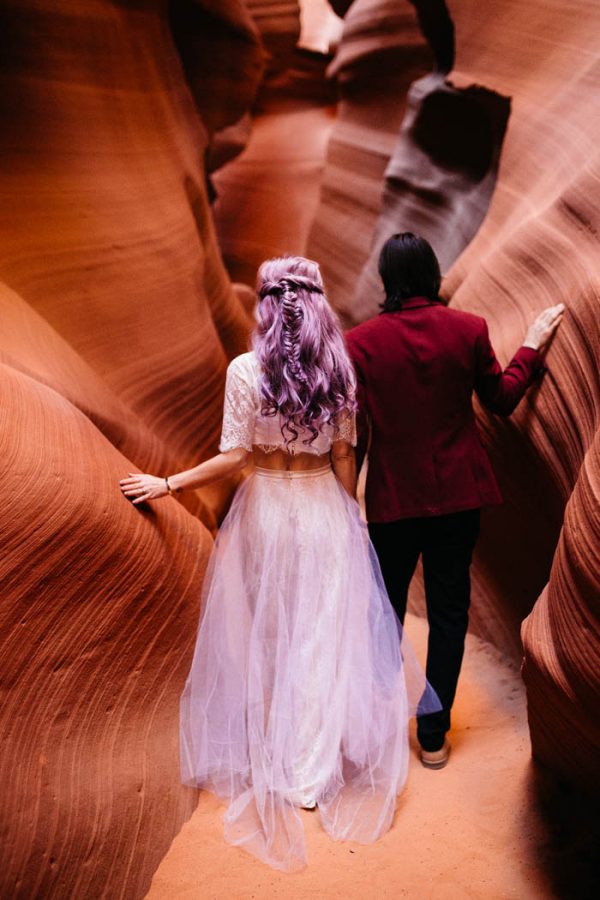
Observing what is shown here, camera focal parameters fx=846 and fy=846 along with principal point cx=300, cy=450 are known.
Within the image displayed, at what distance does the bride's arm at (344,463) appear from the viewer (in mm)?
3078

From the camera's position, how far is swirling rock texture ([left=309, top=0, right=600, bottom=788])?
2447 mm

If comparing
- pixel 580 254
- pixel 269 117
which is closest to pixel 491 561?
pixel 580 254

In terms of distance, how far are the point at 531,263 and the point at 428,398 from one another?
91cm

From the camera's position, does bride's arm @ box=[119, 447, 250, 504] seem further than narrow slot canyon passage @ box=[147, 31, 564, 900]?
Yes

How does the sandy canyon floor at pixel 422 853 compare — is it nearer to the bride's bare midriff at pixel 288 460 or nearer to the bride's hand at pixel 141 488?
the bride's hand at pixel 141 488

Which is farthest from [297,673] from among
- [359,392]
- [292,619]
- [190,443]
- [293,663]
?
[190,443]

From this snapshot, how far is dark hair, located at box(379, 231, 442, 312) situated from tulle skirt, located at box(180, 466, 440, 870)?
71cm

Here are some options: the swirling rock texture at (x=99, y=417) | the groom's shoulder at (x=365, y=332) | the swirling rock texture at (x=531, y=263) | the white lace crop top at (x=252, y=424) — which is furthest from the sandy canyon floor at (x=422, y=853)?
the groom's shoulder at (x=365, y=332)

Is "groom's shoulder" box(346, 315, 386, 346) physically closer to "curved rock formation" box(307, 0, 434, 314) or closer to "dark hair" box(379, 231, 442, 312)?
"dark hair" box(379, 231, 442, 312)

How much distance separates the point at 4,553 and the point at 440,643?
65.7 inches

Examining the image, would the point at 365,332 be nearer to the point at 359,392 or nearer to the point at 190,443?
the point at 359,392

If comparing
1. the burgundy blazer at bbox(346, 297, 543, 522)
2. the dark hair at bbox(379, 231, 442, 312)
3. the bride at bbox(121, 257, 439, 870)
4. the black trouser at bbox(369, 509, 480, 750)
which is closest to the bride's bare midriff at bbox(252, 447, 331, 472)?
the bride at bbox(121, 257, 439, 870)

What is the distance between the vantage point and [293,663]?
9.63ft

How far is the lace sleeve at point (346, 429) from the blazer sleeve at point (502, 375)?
497 mm
